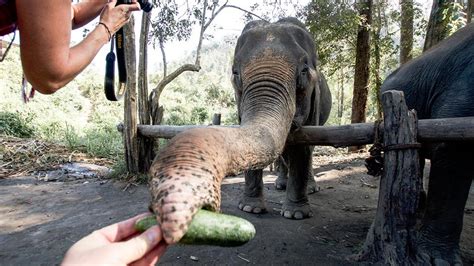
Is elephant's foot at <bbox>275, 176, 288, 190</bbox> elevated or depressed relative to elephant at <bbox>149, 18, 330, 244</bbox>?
depressed

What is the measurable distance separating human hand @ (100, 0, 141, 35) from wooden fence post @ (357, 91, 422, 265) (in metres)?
1.98

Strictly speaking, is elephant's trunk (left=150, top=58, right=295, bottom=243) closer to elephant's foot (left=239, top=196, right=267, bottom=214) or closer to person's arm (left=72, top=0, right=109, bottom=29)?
person's arm (left=72, top=0, right=109, bottom=29)

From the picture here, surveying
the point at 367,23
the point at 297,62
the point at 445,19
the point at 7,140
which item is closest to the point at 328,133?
the point at 297,62

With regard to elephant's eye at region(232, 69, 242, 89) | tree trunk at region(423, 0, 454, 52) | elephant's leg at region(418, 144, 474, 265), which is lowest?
elephant's leg at region(418, 144, 474, 265)

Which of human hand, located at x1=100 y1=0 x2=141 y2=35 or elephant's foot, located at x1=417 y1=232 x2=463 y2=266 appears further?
elephant's foot, located at x1=417 y1=232 x2=463 y2=266

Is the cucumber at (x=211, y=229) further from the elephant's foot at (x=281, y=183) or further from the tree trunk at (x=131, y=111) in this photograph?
the tree trunk at (x=131, y=111)

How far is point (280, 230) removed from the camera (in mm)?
3945

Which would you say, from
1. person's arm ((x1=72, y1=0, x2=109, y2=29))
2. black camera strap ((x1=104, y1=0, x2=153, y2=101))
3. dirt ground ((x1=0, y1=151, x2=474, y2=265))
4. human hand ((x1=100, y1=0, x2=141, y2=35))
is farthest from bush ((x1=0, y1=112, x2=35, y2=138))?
human hand ((x1=100, y1=0, x2=141, y2=35))

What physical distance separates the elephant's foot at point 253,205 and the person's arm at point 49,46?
3196 mm

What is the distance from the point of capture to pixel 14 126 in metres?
11.3

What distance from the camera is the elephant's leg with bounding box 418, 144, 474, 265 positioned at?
10.0ft

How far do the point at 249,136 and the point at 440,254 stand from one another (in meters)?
1.96

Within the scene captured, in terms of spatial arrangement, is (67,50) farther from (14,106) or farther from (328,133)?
(14,106)

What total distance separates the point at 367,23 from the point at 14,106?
13.2 m
